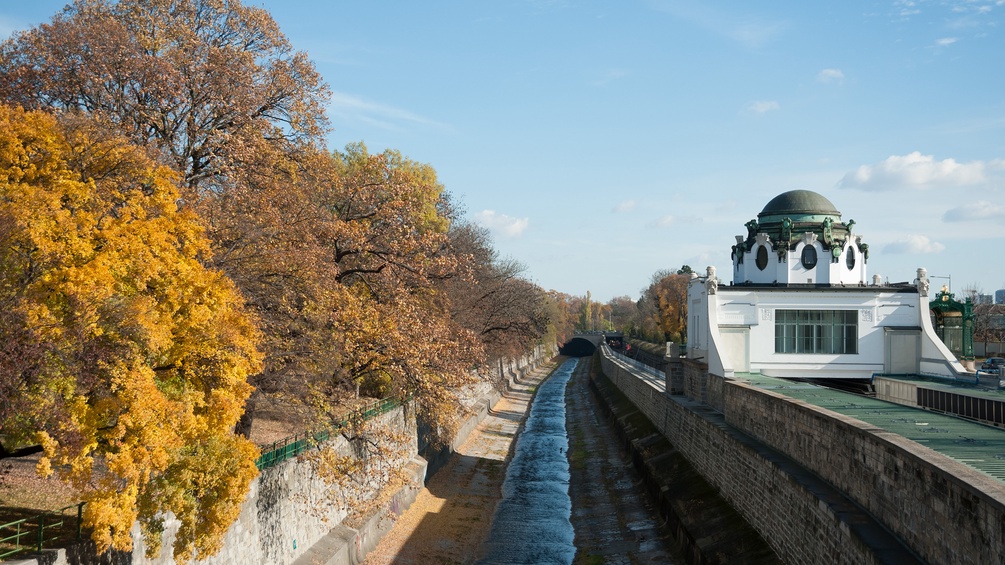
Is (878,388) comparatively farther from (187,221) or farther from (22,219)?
(22,219)

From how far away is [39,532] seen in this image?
1314 cm

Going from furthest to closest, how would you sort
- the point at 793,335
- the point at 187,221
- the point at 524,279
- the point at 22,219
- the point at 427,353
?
the point at 524,279 → the point at 793,335 → the point at 427,353 → the point at 187,221 → the point at 22,219

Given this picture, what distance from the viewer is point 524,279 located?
6762 cm

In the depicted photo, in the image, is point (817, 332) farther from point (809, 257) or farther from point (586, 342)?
point (586, 342)

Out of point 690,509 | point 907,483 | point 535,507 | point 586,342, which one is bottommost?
point 535,507

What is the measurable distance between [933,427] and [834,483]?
3.29 meters

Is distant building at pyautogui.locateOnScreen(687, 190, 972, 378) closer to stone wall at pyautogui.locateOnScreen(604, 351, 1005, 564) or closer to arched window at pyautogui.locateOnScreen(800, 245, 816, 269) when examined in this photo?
arched window at pyautogui.locateOnScreen(800, 245, 816, 269)

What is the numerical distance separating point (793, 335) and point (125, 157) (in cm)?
3036

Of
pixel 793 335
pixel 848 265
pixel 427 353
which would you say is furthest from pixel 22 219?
pixel 848 265

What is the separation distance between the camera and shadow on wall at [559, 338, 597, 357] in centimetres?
15779

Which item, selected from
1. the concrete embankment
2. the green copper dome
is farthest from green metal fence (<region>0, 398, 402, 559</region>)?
the green copper dome

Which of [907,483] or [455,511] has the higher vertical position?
[907,483]

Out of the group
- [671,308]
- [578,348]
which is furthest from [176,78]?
[578,348]

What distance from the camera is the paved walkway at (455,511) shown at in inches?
999
